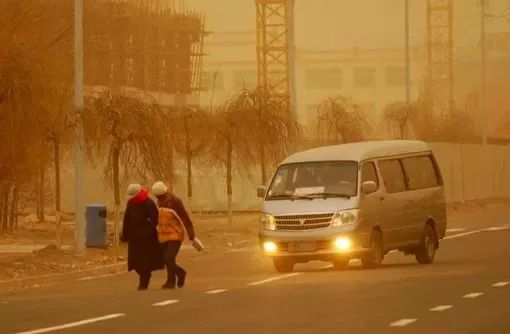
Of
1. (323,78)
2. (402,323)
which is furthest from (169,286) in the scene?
(323,78)

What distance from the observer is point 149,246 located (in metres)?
26.4

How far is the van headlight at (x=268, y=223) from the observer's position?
30531 mm

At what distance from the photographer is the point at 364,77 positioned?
622ft

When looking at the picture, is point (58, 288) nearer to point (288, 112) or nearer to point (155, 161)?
point (155, 161)

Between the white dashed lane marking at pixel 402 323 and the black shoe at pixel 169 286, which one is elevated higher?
the white dashed lane marking at pixel 402 323

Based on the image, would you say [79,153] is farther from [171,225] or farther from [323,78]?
[323,78]

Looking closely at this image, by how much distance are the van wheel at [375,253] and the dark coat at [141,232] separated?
5.20 m

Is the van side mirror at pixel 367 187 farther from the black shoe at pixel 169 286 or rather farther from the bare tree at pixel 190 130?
the bare tree at pixel 190 130

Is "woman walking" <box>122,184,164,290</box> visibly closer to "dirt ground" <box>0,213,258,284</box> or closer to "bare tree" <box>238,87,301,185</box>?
"dirt ground" <box>0,213,258,284</box>

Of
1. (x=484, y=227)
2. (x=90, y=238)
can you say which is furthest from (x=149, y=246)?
(x=484, y=227)

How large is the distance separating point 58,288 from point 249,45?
153435mm

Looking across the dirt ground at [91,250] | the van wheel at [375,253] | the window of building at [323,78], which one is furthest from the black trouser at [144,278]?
the window of building at [323,78]

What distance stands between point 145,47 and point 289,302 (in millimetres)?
112775

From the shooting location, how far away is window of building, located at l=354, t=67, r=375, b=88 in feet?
621
